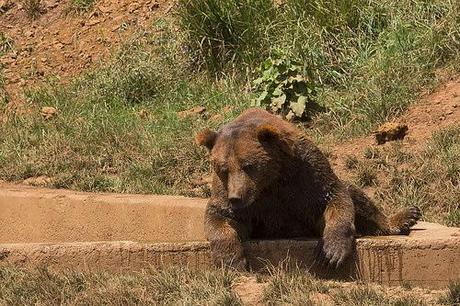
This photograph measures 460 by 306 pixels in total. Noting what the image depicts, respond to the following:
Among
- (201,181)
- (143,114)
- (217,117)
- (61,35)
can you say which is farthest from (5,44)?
(201,181)

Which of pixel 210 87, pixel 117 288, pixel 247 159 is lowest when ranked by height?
pixel 210 87

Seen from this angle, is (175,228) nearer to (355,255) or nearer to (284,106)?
(355,255)

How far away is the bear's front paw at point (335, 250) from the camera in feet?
21.3

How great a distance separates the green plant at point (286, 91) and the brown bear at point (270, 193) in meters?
Answer: 4.00

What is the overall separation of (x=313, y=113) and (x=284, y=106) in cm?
33

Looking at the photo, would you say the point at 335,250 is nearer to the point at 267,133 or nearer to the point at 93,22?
the point at 267,133

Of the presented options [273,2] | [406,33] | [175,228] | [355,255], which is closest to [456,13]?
[406,33]

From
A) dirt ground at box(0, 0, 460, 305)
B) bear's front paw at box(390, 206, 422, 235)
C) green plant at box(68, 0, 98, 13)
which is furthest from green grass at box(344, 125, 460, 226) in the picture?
green plant at box(68, 0, 98, 13)

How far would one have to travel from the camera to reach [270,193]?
6.86 m

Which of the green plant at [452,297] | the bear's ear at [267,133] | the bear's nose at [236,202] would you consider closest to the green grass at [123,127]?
the bear's ear at [267,133]

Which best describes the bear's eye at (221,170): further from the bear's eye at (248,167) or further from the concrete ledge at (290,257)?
the concrete ledge at (290,257)

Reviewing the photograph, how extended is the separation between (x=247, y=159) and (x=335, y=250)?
80 centimetres

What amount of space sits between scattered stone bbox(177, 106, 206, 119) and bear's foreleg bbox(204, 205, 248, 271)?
5041 millimetres

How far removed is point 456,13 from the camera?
1125 cm
